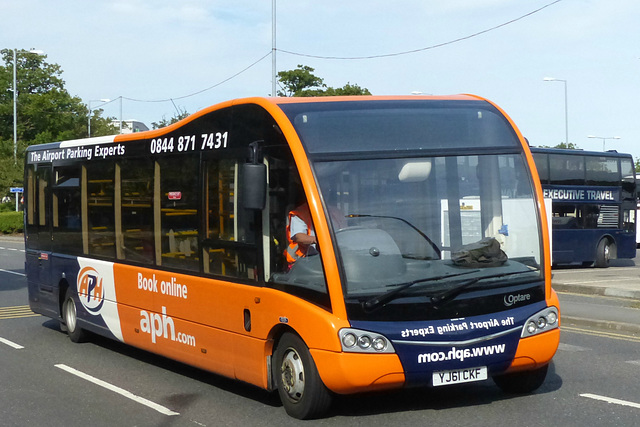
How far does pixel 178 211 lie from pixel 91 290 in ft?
9.27

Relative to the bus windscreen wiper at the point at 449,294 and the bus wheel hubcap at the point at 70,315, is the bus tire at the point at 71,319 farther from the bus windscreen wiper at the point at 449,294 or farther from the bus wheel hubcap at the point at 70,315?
the bus windscreen wiper at the point at 449,294

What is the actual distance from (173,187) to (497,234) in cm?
363

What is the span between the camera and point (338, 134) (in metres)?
7.56

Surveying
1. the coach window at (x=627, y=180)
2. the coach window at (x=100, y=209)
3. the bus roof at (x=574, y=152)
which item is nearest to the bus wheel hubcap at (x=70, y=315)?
the coach window at (x=100, y=209)

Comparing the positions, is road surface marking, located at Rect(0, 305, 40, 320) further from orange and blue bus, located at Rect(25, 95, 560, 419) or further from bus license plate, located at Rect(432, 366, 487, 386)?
bus license plate, located at Rect(432, 366, 487, 386)

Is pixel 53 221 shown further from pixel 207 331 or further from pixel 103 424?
pixel 103 424

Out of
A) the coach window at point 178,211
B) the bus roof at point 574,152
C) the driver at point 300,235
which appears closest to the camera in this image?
the driver at point 300,235

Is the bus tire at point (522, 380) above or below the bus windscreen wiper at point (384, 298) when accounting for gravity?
below

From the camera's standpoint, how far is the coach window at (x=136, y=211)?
408 inches

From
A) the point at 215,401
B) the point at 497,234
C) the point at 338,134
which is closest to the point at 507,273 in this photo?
the point at 497,234

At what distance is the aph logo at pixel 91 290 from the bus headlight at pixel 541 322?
5.79 m

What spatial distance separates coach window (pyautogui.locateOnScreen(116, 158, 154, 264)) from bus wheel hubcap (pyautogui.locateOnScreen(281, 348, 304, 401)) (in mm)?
3119

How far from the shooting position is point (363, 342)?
695cm

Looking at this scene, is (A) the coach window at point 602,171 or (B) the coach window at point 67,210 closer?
(B) the coach window at point 67,210
